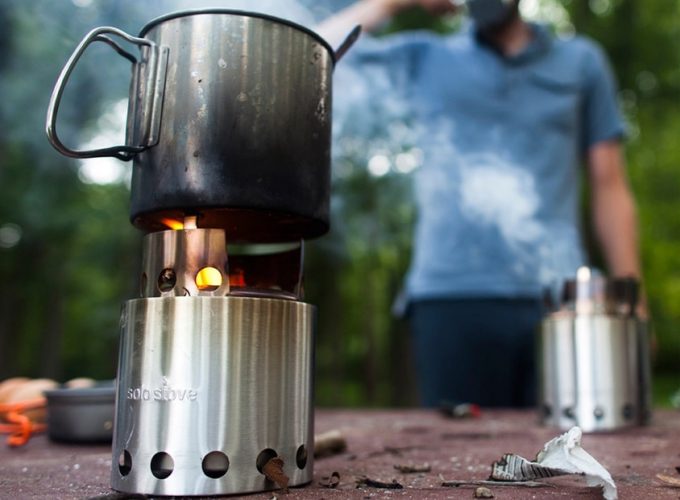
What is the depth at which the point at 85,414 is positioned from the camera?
1.71m

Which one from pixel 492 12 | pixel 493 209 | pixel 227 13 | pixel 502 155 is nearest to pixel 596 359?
pixel 493 209

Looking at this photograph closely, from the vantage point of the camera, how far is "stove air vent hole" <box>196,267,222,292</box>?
1.10 metres

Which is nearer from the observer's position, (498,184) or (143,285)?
(143,285)

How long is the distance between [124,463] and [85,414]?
0.69m

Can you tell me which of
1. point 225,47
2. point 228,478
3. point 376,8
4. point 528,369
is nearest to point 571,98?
point 376,8

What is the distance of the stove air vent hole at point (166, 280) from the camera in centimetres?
110

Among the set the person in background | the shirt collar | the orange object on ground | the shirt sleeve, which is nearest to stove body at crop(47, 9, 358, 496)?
the orange object on ground

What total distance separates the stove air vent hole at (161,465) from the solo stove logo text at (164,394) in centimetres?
8

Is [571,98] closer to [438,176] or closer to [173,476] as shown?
[438,176]

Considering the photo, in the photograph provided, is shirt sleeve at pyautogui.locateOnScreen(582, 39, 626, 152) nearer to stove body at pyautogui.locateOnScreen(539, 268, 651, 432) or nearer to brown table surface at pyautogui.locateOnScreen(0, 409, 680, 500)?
stove body at pyautogui.locateOnScreen(539, 268, 651, 432)

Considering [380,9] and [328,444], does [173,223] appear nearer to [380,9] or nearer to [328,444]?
[328,444]

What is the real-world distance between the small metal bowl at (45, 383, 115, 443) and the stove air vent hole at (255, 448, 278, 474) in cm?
76

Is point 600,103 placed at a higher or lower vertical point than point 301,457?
higher

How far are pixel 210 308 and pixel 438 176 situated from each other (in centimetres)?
202
